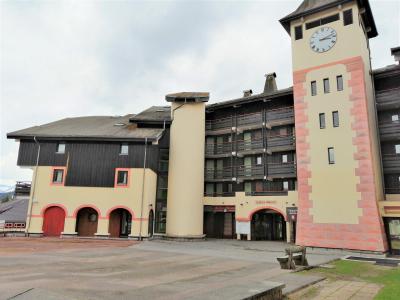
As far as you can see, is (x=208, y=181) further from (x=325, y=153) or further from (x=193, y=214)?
(x=325, y=153)

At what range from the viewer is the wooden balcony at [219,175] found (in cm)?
3447

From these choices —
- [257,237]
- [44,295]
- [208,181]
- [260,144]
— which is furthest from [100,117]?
[44,295]

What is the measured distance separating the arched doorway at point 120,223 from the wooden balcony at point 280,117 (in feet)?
58.1

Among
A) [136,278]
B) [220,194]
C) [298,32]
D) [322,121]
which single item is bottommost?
[136,278]

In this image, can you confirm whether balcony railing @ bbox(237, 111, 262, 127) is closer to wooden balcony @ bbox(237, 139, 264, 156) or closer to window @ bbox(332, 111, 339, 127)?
wooden balcony @ bbox(237, 139, 264, 156)

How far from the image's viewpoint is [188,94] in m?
35.2

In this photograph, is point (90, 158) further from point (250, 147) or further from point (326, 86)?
point (326, 86)

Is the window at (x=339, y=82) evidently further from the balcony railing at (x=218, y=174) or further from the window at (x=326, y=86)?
the balcony railing at (x=218, y=174)

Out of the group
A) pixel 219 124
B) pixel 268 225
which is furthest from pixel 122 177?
pixel 268 225

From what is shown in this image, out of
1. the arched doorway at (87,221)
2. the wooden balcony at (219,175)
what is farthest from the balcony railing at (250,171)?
the arched doorway at (87,221)

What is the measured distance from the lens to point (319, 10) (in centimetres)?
2838

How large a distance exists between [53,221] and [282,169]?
76.4 ft

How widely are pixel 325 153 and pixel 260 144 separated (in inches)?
325

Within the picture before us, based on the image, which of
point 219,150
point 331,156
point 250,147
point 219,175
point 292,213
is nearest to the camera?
point 331,156
